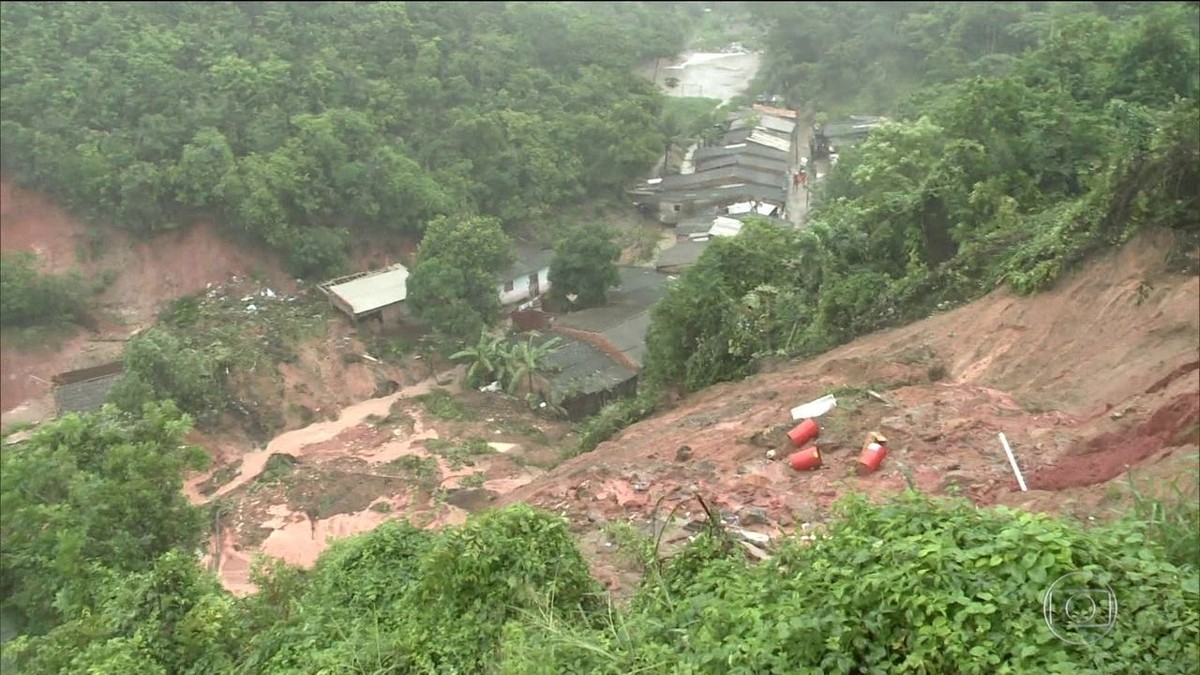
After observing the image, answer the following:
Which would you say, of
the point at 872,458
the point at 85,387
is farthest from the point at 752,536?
the point at 85,387

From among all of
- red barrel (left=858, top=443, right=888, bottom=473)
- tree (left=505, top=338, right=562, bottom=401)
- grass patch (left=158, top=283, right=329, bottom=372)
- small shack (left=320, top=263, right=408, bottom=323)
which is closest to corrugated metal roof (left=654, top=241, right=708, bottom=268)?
tree (left=505, top=338, right=562, bottom=401)

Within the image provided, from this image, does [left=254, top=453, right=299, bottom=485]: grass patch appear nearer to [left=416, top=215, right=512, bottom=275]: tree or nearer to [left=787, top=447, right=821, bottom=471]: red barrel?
[left=416, top=215, right=512, bottom=275]: tree

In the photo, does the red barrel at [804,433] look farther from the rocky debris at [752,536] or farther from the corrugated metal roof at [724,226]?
the corrugated metal roof at [724,226]

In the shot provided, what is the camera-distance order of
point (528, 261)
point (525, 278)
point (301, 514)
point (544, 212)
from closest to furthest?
point (301, 514)
point (525, 278)
point (528, 261)
point (544, 212)

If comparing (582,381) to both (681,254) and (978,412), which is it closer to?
(681,254)

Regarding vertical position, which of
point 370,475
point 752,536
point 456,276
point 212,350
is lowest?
point 370,475

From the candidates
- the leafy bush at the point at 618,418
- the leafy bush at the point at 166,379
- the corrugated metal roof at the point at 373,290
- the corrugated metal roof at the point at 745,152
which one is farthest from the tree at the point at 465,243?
the corrugated metal roof at the point at 745,152
